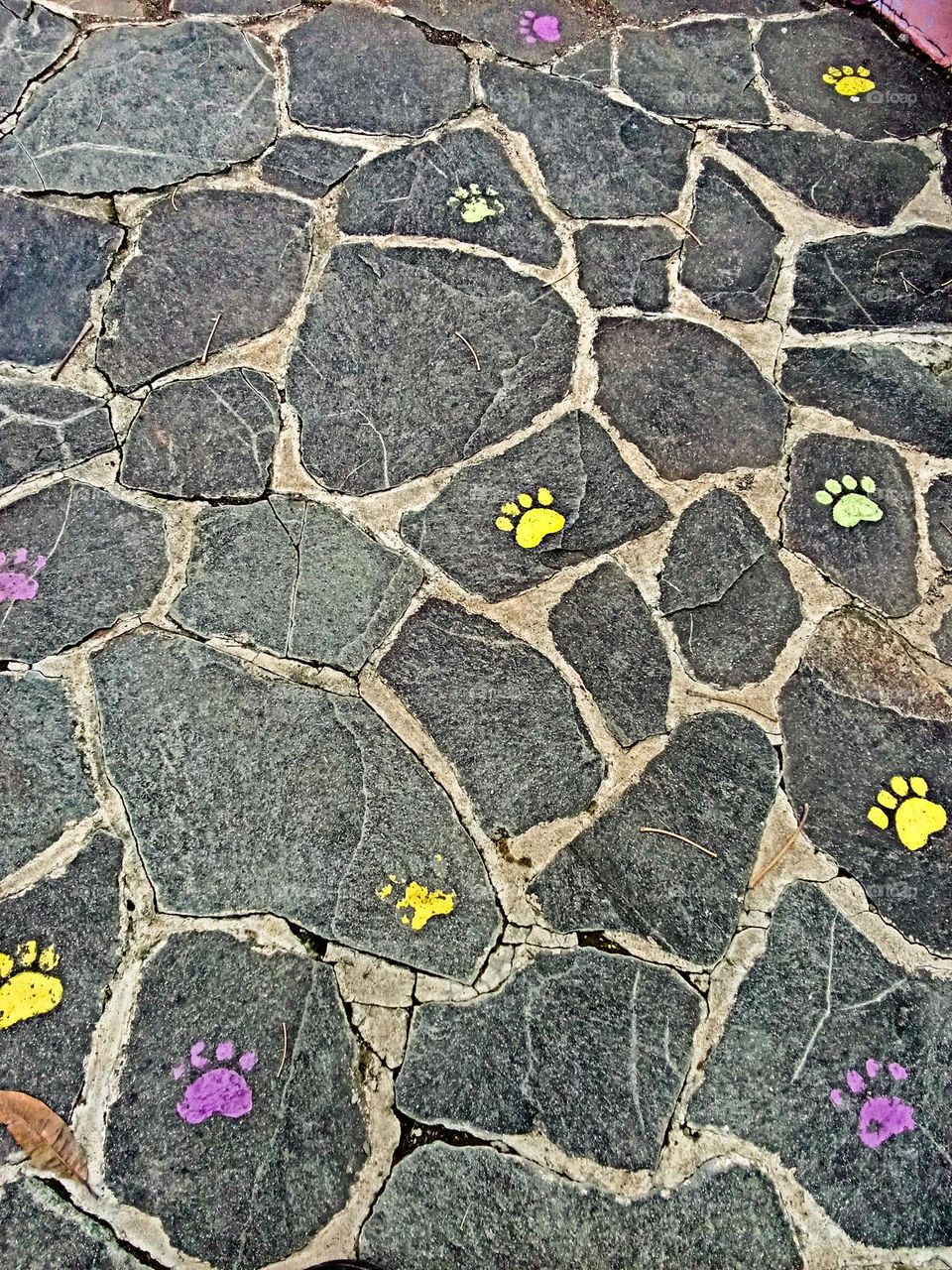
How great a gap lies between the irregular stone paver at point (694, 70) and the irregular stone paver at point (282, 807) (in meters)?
2.76

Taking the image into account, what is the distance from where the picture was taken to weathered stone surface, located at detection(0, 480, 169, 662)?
249cm

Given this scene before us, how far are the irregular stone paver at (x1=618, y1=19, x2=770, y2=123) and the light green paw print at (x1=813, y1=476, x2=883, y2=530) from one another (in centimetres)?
170

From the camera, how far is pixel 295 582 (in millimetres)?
2604

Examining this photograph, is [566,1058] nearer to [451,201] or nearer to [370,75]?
[451,201]

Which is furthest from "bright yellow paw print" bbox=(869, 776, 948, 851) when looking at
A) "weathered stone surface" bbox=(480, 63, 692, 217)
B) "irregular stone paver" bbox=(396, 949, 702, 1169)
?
"weathered stone surface" bbox=(480, 63, 692, 217)

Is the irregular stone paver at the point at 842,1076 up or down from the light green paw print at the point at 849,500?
down

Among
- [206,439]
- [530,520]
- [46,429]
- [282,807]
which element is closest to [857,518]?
[530,520]

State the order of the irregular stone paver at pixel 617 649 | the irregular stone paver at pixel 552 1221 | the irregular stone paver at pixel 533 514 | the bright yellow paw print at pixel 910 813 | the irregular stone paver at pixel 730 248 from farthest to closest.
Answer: the irregular stone paver at pixel 730 248, the irregular stone paver at pixel 533 514, the irregular stone paver at pixel 617 649, the bright yellow paw print at pixel 910 813, the irregular stone paver at pixel 552 1221

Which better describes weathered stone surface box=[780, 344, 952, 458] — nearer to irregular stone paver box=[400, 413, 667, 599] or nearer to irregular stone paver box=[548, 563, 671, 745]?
irregular stone paver box=[400, 413, 667, 599]

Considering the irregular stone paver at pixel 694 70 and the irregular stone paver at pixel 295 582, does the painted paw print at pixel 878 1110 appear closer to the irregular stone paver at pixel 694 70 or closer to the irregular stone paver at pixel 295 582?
the irregular stone paver at pixel 295 582

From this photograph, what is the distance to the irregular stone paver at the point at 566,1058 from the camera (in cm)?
200

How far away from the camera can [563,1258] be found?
189 centimetres

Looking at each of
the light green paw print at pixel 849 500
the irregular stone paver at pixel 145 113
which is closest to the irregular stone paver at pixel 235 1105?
the light green paw print at pixel 849 500

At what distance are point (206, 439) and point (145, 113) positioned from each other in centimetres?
149
